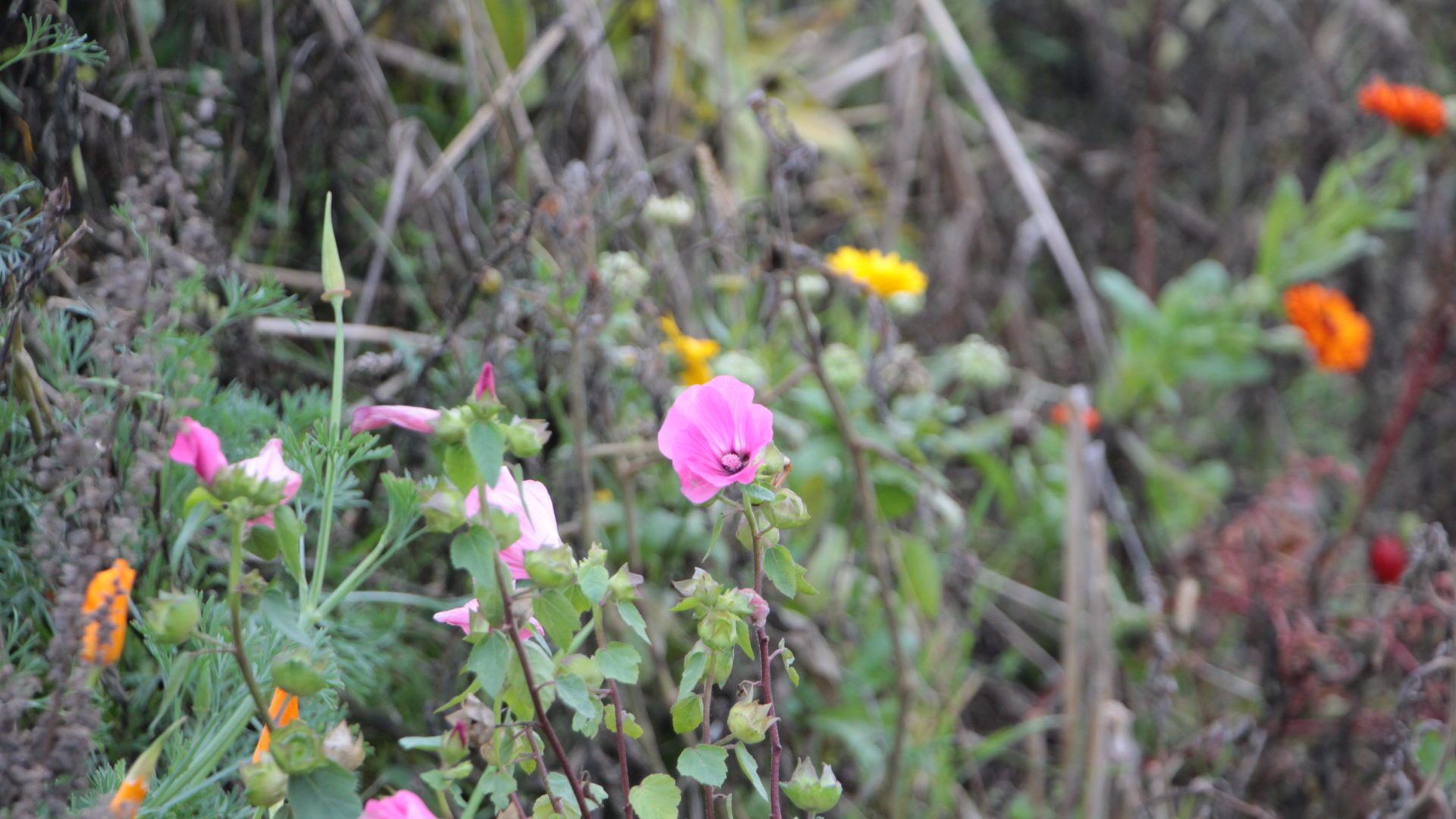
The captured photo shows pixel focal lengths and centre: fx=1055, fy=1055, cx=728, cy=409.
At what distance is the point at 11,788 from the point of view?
416 mm

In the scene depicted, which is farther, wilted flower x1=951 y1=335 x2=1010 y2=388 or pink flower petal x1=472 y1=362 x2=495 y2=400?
wilted flower x1=951 y1=335 x2=1010 y2=388

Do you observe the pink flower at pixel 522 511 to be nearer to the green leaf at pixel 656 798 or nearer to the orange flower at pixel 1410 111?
the green leaf at pixel 656 798

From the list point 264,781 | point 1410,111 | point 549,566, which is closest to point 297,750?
point 264,781

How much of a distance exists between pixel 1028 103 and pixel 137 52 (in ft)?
5.60

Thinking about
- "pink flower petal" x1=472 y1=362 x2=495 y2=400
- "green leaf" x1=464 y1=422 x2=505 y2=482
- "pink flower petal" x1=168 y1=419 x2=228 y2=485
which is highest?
"pink flower petal" x1=472 y1=362 x2=495 y2=400

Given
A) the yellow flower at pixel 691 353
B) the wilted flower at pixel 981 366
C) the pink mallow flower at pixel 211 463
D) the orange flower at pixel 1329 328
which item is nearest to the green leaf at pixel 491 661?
the pink mallow flower at pixel 211 463

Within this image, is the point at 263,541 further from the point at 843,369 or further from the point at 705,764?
the point at 843,369

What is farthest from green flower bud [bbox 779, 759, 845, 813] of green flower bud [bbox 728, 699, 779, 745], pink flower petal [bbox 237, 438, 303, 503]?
pink flower petal [bbox 237, 438, 303, 503]

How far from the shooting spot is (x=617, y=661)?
475 millimetres

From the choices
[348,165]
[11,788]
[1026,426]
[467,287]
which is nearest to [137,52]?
[348,165]

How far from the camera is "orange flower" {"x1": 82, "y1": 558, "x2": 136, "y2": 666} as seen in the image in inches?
15.9

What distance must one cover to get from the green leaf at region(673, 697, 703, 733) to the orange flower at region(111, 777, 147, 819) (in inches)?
8.8

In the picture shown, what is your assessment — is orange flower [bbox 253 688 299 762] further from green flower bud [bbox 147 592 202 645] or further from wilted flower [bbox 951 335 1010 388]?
wilted flower [bbox 951 335 1010 388]

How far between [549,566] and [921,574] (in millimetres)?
820
